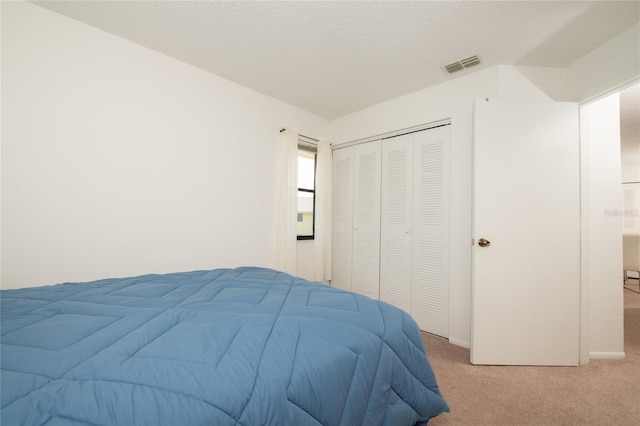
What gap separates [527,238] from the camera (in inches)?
86.1

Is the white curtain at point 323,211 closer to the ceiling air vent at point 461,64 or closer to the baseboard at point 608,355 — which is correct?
the ceiling air vent at point 461,64

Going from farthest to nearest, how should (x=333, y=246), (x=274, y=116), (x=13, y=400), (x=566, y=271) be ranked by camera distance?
(x=333, y=246) → (x=274, y=116) → (x=566, y=271) → (x=13, y=400)

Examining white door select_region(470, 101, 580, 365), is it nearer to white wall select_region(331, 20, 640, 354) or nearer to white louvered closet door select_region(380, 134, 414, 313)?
white wall select_region(331, 20, 640, 354)

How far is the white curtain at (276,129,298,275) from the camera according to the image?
3.09 m

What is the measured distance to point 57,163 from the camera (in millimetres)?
1858

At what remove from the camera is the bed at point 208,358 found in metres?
0.62

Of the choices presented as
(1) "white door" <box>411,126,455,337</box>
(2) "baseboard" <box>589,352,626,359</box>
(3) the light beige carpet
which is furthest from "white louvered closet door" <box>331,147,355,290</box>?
(2) "baseboard" <box>589,352,626,359</box>

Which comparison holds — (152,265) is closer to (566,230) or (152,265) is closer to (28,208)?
(28,208)

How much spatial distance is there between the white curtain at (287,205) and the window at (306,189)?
0.29 meters

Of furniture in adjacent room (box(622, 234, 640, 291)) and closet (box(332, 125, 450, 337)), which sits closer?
closet (box(332, 125, 450, 337))

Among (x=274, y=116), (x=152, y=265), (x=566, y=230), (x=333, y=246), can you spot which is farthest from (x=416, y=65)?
(x=152, y=265)

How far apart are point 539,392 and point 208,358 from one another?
2171 mm

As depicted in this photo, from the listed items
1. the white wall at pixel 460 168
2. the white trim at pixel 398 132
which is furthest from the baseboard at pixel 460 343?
the white trim at pixel 398 132

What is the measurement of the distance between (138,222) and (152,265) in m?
0.38
